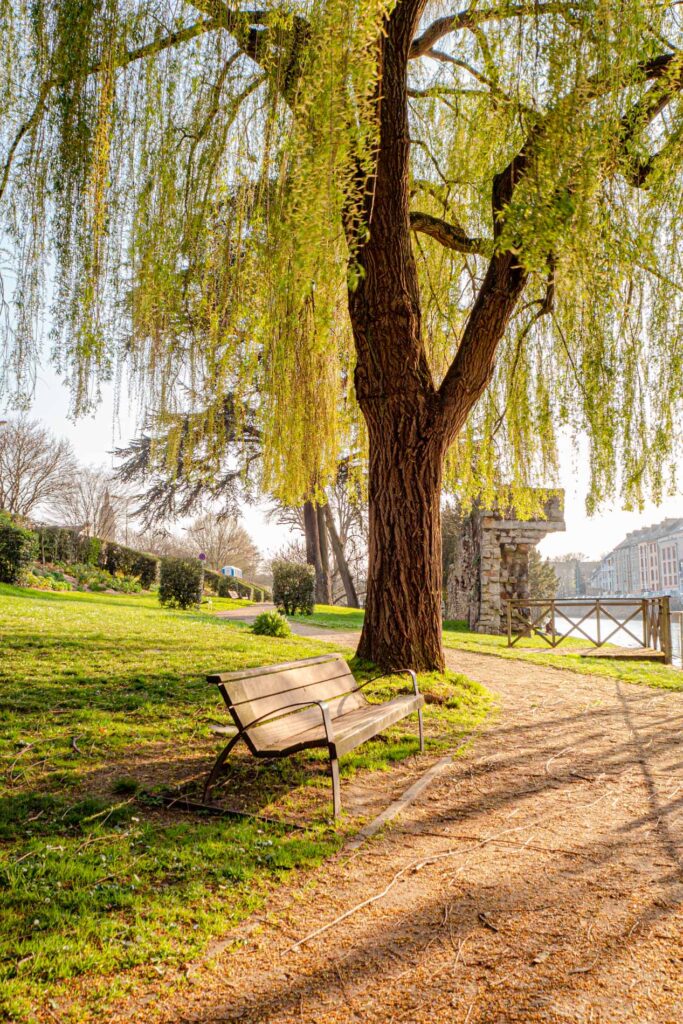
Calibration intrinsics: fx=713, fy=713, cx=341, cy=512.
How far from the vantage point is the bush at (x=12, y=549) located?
15.0 meters

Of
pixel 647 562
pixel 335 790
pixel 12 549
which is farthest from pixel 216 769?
pixel 647 562

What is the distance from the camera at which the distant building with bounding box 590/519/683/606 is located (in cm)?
5038

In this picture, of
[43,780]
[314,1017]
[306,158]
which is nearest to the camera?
[314,1017]

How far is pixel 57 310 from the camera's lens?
350 cm

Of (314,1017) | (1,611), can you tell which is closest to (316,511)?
(1,611)

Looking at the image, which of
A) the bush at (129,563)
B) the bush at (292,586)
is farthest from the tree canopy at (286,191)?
the bush at (129,563)

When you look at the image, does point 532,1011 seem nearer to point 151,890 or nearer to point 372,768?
point 151,890

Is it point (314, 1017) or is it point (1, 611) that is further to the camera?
point (1, 611)

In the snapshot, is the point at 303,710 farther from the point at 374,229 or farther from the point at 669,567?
the point at 669,567

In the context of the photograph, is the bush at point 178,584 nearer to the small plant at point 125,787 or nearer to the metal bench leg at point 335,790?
the small plant at point 125,787

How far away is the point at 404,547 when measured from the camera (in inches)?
259

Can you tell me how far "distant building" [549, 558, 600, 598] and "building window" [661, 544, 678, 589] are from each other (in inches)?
756

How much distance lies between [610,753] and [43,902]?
165 inches

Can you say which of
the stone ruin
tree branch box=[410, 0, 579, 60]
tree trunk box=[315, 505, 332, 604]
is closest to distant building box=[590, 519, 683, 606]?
tree trunk box=[315, 505, 332, 604]
